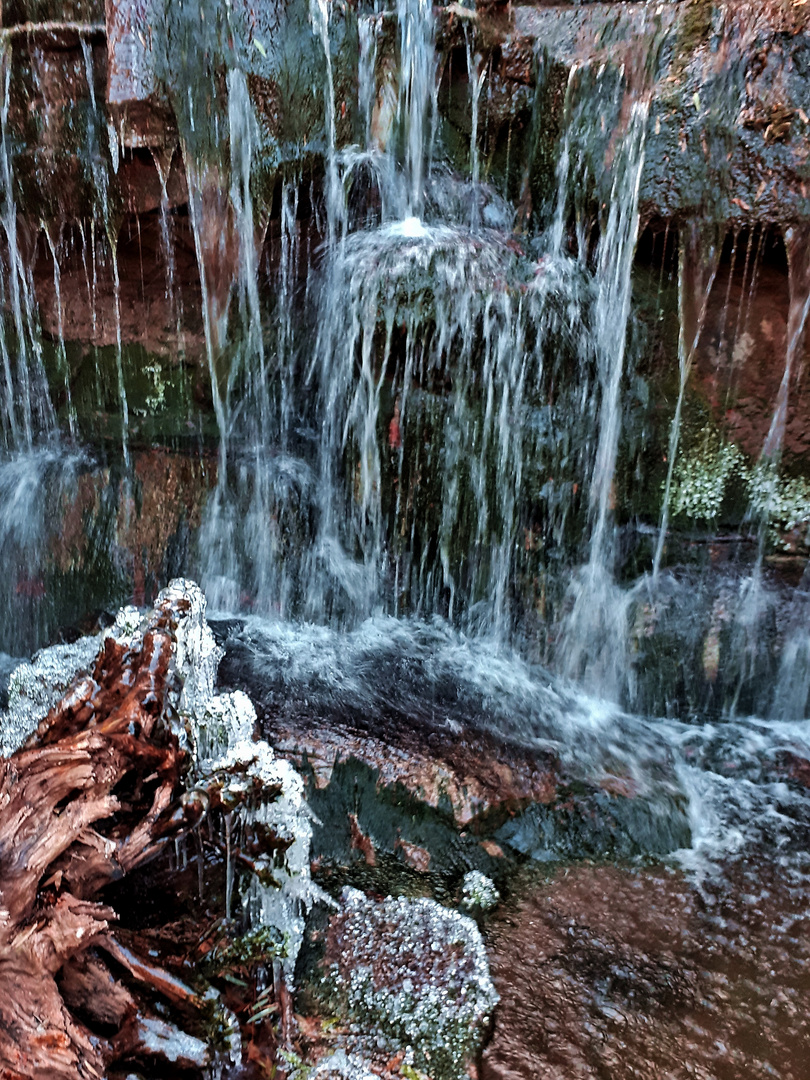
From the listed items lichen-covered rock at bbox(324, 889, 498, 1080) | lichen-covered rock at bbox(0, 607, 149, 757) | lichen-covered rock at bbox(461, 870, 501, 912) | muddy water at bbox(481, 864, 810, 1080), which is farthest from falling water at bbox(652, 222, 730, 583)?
lichen-covered rock at bbox(0, 607, 149, 757)

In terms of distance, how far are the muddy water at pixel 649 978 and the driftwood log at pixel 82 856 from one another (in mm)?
1116

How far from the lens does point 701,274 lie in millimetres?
4598

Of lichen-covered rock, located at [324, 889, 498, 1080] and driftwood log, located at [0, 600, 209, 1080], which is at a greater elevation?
driftwood log, located at [0, 600, 209, 1080]

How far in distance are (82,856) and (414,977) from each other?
3.86ft

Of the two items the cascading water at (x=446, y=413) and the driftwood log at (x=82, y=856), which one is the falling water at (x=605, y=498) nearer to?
the cascading water at (x=446, y=413)

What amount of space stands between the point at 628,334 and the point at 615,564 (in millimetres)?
1533

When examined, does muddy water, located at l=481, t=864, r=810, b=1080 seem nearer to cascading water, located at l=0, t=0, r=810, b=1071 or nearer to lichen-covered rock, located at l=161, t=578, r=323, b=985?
lichen-covered rock, located at l=161, t=578, r=323, b=985

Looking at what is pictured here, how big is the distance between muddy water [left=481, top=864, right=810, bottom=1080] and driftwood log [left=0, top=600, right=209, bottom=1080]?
1116mm

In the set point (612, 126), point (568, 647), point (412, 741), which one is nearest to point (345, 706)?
point (412, 741)

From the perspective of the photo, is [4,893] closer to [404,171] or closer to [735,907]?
[735,907]

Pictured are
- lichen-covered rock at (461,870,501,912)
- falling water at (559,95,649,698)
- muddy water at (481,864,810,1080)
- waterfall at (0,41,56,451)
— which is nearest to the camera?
muddy water at (481,864,810,1080)

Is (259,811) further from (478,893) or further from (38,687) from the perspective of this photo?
(38,687)

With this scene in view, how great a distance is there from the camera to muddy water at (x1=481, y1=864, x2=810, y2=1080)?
7.41ft

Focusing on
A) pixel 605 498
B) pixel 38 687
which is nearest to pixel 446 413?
pixel 605 498
